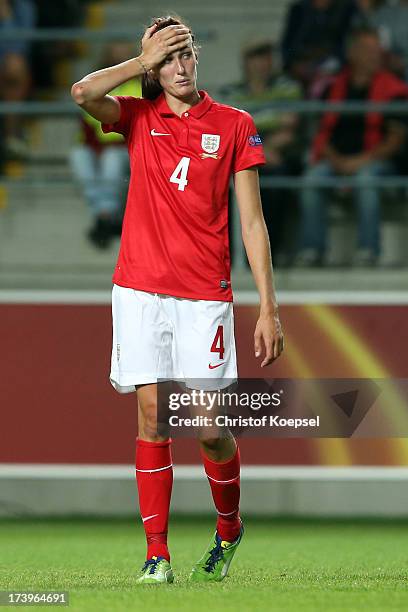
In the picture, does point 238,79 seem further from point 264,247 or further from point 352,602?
point 352,602

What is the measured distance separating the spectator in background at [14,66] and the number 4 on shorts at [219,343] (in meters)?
4.90

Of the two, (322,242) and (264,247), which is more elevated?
(264,247)

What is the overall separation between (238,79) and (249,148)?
234 inches

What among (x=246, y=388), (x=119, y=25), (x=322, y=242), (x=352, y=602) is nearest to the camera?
(x=352, y=602)

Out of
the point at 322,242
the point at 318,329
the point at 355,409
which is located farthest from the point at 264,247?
the point at 322,242

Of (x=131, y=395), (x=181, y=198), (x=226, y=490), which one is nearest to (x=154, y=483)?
(x=226, y=490)

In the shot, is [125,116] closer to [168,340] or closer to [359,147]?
[168,340]

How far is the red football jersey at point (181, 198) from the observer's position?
4699 mm

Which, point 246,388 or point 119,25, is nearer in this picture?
point 246,388

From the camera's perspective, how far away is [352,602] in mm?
4117

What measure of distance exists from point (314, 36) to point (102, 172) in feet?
5.97

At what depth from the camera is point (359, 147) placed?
8.91 meters

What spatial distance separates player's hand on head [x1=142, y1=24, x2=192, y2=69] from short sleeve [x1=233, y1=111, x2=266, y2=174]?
37 centimetres

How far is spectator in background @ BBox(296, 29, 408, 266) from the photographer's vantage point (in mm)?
8648
